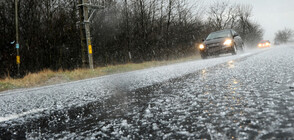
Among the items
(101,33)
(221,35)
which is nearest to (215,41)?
(221,35)

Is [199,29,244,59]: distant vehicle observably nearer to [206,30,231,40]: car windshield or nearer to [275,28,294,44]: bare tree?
[206,30,231,40]: car windshield

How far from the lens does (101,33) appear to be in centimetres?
2009

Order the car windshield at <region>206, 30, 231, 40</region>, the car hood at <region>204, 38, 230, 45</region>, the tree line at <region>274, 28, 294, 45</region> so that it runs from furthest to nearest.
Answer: the tree line at <region>274, 28, 294, 45</region>
the car windshield at <region>206, 30, 231, 40</region>
the car hood at <region>204, 38, 230, 45</region>

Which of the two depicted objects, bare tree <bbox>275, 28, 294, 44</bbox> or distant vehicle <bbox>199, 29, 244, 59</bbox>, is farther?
bare tree <bbox>275, 28, 294, 44</bbox>

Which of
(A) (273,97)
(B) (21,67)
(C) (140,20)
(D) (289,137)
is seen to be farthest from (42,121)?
(C) (140,20)

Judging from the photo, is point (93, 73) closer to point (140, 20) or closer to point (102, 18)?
point (102, 18)

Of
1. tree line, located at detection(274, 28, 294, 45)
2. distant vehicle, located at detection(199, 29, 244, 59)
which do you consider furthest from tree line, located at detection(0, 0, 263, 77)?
tree line, located at detection(274, 28, 294, 45)

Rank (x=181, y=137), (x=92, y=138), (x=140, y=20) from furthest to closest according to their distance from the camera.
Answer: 1. (x=140, y=20)
2. (x=92, y=138)
3. (x=181, y=137)

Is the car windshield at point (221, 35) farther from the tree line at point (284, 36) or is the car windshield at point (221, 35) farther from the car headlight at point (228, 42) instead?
the tree line at point (284, 36)

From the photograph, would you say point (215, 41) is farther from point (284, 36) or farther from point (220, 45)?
point (284, 36)

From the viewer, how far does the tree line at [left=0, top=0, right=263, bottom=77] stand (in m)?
16.1

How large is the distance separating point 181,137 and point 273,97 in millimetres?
1281

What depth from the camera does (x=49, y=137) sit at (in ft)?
5.06

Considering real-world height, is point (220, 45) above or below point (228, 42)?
below
